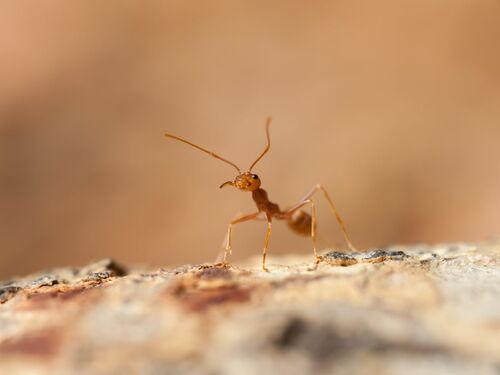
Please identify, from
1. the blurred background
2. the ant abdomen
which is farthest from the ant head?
the blurred background

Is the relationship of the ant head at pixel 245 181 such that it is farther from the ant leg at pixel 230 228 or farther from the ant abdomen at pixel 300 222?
the ant abdomen at pixel 300 222

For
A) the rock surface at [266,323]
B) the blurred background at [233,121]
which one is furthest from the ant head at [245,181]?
the blurred background at [233,121]

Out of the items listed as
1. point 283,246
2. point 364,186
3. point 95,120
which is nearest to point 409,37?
point 364,186

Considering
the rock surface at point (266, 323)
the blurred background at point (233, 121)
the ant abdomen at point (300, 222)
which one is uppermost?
the blurred background at point (233, 121)

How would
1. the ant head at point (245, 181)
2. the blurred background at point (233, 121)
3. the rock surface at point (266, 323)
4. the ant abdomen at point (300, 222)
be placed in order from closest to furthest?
the rock surface at point (266, 323), the ant head at point (245, 181), the ant abdomen at point (300, 222), the blurred background at point (233, 121)

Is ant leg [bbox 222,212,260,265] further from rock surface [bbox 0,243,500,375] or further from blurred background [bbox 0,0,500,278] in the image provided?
blurred background [bbox 0,0,500,278]

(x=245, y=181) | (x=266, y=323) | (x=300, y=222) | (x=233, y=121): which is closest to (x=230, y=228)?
(x=245, y=181)
